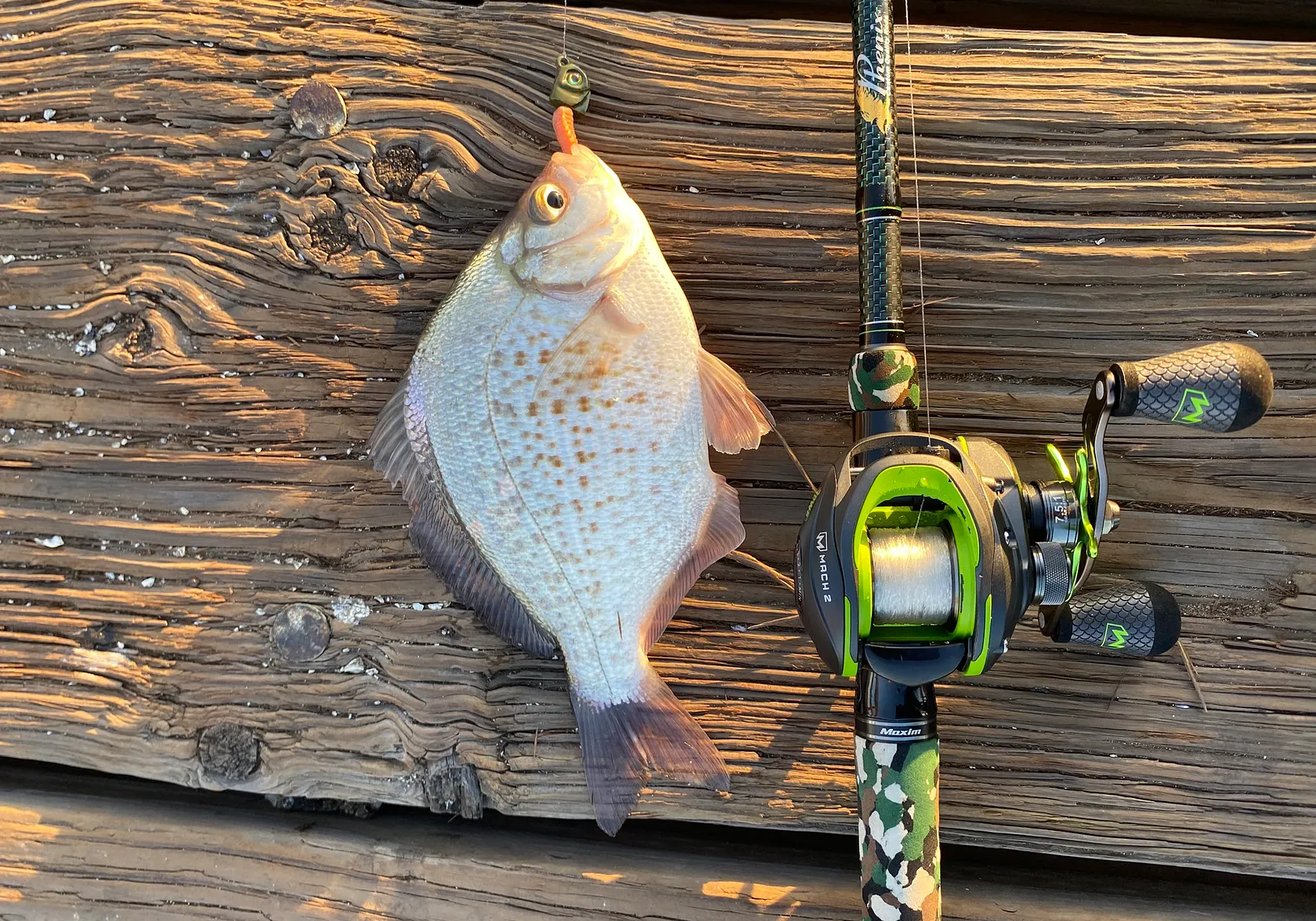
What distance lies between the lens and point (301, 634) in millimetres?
1876

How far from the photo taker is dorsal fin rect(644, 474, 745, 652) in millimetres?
1656

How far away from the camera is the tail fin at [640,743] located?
1.65 meters

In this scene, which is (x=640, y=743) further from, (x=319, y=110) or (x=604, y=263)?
(x=319, y=110)

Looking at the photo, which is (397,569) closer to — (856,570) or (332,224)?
(332,224)

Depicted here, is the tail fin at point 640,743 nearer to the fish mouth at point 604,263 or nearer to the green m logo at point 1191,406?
the fish mouth at point 604,263

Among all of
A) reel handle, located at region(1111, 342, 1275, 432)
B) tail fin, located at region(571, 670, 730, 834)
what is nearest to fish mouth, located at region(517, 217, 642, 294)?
tail fin, located at region(571, 670, 730, 834)

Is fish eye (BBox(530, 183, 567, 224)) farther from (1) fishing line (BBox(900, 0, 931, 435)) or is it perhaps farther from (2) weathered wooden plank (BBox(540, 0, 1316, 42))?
(1) fishing line (BBox(900, 0, 931, 435))

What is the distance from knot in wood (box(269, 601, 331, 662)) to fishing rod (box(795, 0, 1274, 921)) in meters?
1.19

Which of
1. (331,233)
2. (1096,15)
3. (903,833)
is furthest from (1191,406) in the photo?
(331,233)

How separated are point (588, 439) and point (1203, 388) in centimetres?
111

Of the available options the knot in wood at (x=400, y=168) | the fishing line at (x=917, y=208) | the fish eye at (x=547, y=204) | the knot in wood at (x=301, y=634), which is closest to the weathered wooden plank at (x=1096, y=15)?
the fishing line at (x=917, y=208)

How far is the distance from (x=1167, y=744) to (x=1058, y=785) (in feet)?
0.87

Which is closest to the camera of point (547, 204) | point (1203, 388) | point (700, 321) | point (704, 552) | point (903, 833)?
point (1203, 388)

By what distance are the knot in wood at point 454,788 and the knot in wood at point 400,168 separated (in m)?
1.39
